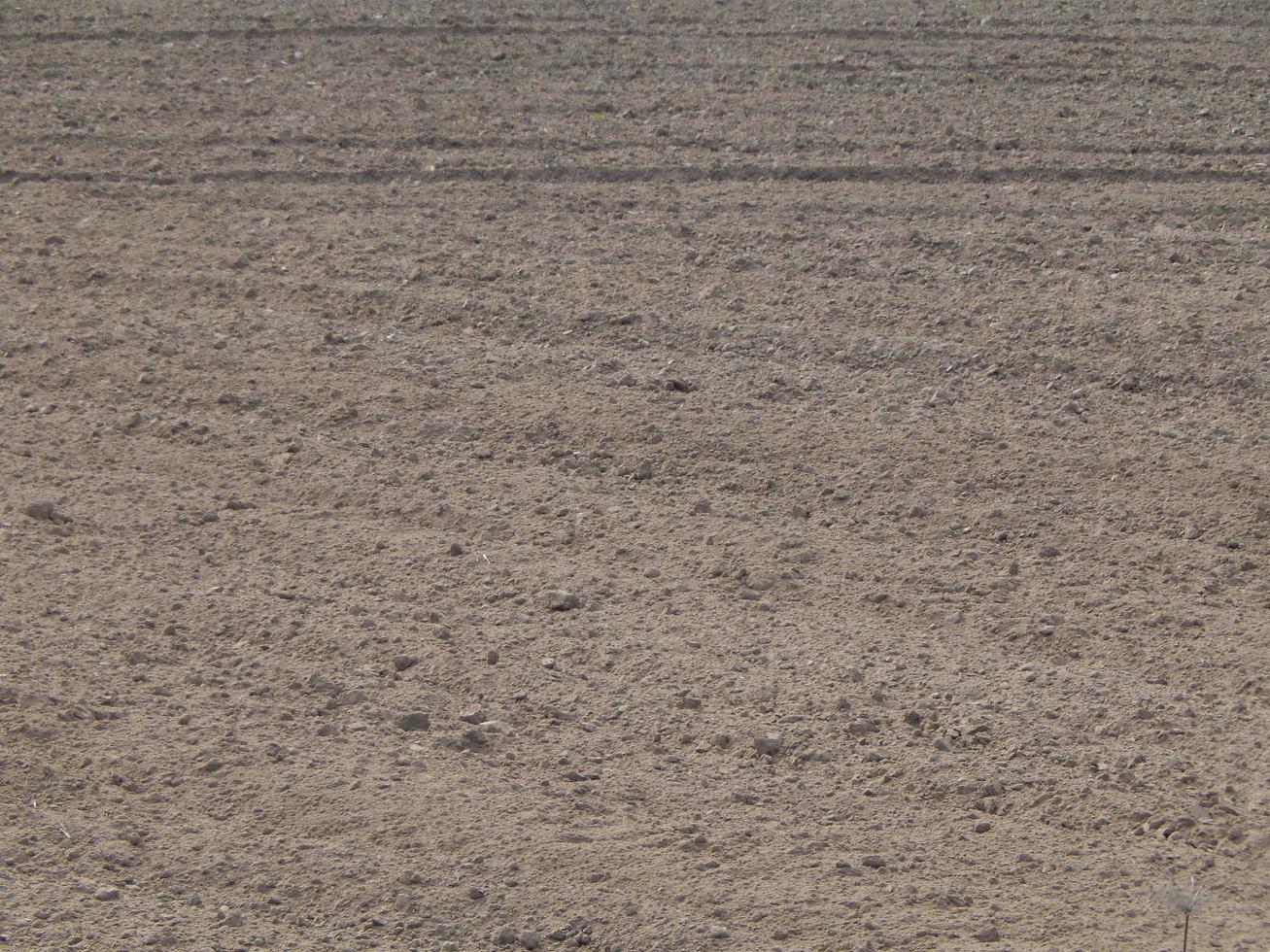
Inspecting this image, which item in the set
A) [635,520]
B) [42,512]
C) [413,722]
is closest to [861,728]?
[413,722]

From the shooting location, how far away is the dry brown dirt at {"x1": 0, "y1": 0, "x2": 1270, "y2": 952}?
349 cm

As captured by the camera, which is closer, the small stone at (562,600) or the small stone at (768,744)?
the small stone at (768,744)

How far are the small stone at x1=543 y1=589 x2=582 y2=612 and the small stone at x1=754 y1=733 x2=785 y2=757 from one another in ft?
2.59

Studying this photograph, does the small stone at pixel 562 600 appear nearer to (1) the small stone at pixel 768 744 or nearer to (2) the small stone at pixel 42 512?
(1) the small stone at pixel 768 744

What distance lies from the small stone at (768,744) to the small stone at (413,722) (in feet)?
2.67

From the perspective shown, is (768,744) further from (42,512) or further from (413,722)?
(42,512)

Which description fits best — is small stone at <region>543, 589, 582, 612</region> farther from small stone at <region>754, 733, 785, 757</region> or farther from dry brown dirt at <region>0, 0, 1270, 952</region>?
small stone at <region>754, 733, 785, 757</region>

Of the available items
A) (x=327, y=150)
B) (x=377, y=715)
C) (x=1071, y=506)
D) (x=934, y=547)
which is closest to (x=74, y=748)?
(x=377, y=715)

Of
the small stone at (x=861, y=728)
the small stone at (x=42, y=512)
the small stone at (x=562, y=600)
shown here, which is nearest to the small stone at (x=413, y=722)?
the small stone at (x=562, y=600)

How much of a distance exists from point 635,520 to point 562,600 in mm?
545

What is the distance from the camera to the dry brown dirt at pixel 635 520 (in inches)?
137

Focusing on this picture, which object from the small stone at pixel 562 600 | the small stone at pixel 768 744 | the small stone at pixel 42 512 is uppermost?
the small stone at pixel 42 512

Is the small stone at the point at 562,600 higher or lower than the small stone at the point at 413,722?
higher

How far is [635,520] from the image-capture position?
4.95 m
